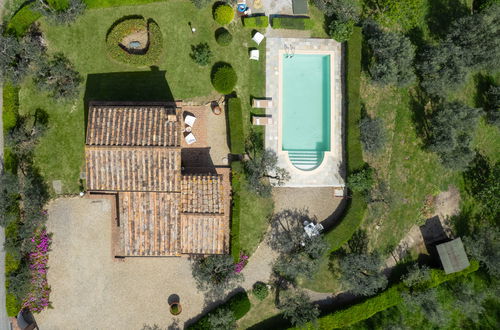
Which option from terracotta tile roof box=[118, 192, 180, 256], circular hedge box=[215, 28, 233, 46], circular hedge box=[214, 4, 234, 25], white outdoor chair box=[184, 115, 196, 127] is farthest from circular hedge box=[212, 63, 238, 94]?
terracotta tile roof box=[118, 192, 180, 256]

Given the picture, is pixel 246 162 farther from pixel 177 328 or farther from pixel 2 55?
pixel 2 55

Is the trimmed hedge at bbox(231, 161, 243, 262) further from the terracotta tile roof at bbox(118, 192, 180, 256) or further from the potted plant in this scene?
the potted plant

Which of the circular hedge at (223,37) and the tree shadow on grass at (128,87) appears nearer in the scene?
the circular hedge at (223,37)

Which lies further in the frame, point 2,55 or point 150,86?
point 150,86

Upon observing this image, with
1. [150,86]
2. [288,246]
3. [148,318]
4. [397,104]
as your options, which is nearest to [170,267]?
[148,318]

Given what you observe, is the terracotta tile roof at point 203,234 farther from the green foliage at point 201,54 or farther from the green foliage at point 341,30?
the green foliage at point 341,30

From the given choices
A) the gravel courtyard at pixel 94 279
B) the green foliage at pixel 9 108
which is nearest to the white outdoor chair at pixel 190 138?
the gravel courtyard at pixel 94 279
